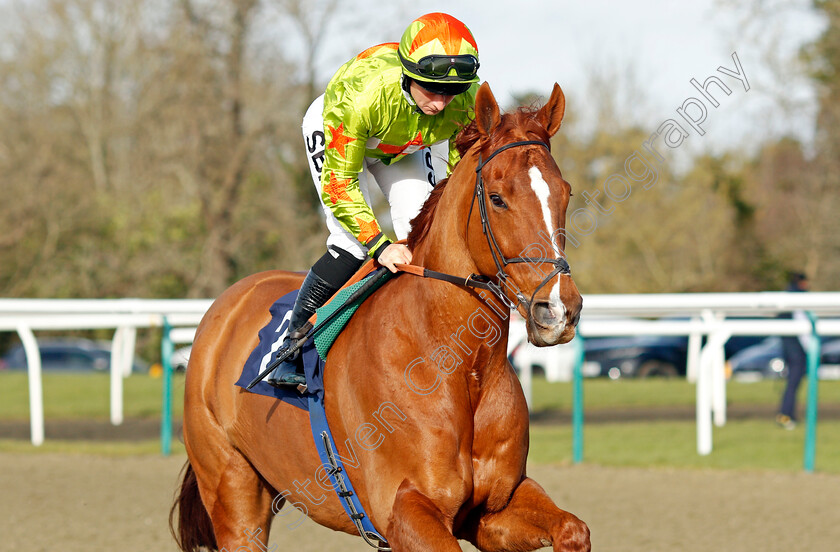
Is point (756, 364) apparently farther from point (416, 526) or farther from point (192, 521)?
point (416, 526)

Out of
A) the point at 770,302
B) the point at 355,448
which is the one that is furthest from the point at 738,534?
the point at 355,448

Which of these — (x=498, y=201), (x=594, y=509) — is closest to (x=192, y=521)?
(x=498, y=201)

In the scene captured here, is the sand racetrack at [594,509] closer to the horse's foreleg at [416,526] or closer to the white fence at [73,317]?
the white fence at [73,317]

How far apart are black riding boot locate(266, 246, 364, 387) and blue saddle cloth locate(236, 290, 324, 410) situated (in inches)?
2.4

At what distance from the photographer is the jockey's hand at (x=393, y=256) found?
10.9ft

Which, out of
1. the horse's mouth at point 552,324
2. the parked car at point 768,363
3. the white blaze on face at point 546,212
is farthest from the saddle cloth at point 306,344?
the parked car at point 768,363

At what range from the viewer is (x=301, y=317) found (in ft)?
12.4

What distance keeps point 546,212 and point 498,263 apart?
9.4 inches

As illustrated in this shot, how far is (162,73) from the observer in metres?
22.9

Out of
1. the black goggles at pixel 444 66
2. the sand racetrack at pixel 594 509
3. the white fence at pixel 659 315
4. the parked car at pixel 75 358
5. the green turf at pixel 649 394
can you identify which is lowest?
the parked car at pixel 75 358

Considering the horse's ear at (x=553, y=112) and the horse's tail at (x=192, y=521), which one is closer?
the horse's ear at (x=553, y=112)

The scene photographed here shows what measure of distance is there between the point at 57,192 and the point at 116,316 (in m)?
15.6

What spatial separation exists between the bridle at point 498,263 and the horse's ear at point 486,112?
0.10 meters

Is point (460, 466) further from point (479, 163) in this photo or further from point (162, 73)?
A: point (162, 73)
